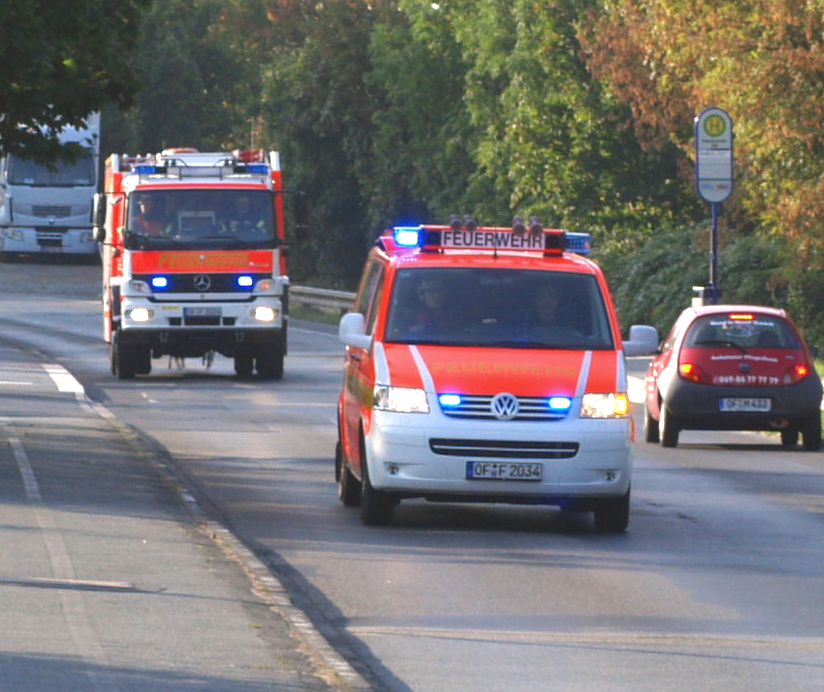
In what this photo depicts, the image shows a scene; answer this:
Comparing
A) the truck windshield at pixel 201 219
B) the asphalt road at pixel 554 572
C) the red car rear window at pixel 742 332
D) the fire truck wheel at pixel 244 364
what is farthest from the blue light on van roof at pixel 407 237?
the fire truck wheel at pixel 244 364

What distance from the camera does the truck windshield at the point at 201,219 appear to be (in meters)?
27.2

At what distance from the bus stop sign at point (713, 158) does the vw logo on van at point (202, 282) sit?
7129 millimetres

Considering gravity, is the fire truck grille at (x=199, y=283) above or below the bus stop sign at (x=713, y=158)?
below

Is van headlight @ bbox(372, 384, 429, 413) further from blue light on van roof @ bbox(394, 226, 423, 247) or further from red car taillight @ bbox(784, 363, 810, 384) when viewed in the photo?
red car taillight @ bbox(784, 363, 810, 384)

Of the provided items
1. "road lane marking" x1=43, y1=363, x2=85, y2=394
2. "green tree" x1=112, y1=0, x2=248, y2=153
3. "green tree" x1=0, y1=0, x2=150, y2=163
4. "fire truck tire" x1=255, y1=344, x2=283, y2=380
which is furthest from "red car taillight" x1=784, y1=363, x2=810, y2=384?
"green tree" x1=112, y1=0, x2=248, y2=153

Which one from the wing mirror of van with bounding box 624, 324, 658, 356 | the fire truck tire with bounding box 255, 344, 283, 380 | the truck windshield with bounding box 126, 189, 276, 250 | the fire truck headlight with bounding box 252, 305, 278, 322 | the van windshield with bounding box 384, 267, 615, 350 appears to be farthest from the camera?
the fire truck tire with bounding box 255, 344, 283, 380

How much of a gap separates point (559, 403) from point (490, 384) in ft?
1.50

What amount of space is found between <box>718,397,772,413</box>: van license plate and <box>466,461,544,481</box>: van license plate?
24.8 ft

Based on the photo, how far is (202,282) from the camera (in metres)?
27.8

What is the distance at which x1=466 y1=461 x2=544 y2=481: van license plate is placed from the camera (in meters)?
12.6

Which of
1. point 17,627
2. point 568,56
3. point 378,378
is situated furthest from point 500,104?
point 17,627

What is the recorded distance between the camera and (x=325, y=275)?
7031cm

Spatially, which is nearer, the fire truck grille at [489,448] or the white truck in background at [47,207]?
the fire truck grille at [489,448]

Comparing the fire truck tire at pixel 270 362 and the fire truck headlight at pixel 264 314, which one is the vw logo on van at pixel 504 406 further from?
the fire truck tire at pixel 270 362
